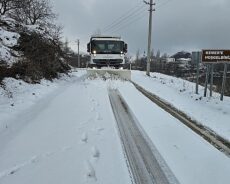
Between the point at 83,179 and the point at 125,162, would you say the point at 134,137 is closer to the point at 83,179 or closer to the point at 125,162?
the point at 125,162

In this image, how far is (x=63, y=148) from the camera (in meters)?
6.13

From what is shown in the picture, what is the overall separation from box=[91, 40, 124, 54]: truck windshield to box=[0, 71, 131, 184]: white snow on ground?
40.1ft

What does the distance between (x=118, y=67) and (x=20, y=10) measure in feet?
35.7

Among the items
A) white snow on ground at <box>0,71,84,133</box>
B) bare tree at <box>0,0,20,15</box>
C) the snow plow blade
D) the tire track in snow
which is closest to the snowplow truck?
the snow plow blade

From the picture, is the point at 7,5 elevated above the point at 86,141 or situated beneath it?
elevated above

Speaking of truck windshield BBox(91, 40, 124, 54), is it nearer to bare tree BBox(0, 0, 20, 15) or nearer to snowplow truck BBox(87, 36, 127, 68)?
snowplow truck BBox(87, 36, 127, 68)

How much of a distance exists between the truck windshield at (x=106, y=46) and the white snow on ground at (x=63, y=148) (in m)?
12.2

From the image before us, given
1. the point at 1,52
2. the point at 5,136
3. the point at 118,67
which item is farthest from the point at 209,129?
the point at 118,67

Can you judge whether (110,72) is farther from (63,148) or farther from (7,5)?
(63,148)

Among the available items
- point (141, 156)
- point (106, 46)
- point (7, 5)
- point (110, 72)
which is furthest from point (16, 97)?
point (7, 5)

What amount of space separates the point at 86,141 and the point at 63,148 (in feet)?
1.98

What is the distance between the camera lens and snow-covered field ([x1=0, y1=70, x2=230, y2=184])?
5.00 m

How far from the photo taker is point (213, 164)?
558 cm

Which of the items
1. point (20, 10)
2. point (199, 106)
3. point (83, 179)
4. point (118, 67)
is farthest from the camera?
point (20, 10)
